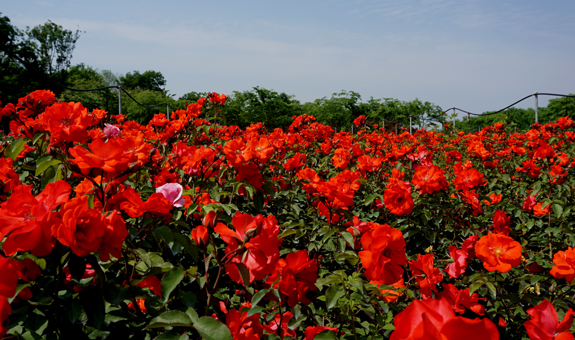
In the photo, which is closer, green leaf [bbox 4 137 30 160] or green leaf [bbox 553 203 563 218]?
green leaf [bbox 4 137 30 160]

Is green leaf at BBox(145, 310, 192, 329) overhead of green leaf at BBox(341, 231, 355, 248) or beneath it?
overhead

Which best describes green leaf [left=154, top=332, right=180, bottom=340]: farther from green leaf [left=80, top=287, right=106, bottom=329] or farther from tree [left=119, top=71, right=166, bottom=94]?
tree [left=119, top=71, right=166, bottom=94]

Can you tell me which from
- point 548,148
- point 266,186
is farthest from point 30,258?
point 548,148

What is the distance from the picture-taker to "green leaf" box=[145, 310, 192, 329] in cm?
73

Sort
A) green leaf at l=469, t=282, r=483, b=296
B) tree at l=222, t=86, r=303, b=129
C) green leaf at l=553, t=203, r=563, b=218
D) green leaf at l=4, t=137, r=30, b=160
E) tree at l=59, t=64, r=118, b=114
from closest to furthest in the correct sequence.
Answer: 1. green leaf at l=469, t=282, r=483, b=296
2. green leaf at l=4, t=137, r=30, b=160
3. green leaf at l=553, t=203, r=563, b=218
4. tree at l=222, t=86, r=303, b=129
5. tree at l=59, t=64, r=118, b=114

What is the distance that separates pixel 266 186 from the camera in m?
2.07

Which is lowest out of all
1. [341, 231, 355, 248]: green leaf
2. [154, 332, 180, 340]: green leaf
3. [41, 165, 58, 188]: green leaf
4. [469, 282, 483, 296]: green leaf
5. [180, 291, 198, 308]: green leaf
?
[469, 282, 483, 296]: green leaf

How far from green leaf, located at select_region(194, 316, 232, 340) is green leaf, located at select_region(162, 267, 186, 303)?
13 cm

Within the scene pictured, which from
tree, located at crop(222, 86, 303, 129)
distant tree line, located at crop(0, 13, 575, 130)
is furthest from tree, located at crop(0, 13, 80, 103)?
tree, located at crop(222, 86, 303, 129)

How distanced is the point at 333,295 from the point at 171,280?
46cm

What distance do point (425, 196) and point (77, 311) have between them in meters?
2.13

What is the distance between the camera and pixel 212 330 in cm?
73

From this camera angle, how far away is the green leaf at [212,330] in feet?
2.35

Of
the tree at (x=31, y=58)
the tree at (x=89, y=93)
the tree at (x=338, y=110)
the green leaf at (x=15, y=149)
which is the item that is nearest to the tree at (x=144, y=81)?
the tree at (x=89, y=93)
